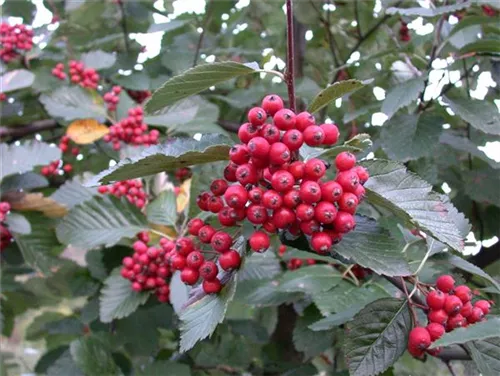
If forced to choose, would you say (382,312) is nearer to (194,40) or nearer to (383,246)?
(383,246)

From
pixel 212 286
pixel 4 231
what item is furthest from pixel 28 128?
pixel 212 286

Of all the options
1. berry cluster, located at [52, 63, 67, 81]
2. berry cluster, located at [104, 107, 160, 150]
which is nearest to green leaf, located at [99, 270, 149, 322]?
berry cluster, located at [104, 107, 160, 150]

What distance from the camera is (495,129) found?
192 centimetres

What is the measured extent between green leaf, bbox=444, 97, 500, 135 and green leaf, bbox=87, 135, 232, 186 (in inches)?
44.0

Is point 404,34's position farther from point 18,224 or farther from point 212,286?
point 212,286

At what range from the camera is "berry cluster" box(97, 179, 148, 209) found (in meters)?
2.23

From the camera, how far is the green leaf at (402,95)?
1.92 metres

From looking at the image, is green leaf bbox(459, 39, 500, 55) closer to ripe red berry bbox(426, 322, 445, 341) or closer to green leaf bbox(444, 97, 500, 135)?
green leaf bbox(444, 97, 500, 135)

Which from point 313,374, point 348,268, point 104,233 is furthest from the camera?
point 313,374

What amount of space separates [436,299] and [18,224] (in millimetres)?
1533

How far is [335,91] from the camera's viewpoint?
1.06 m

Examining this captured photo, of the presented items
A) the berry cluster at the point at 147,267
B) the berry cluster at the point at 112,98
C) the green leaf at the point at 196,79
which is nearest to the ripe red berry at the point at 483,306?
the green leaf at the point at 196,79

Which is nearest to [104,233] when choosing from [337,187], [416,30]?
[337,187]

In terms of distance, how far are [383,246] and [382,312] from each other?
0.72 feet
